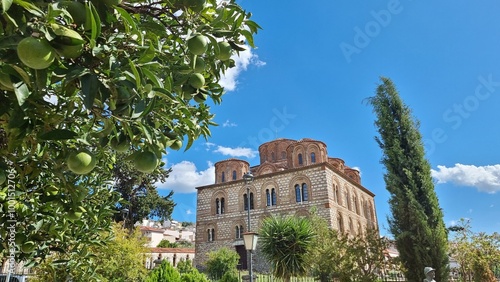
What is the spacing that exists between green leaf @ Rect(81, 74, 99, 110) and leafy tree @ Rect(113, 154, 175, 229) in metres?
25.1

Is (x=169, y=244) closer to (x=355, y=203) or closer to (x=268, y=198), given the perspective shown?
(x=268, y=198)

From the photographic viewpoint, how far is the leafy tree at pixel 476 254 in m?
12.4

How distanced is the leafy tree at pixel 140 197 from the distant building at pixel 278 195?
406cm

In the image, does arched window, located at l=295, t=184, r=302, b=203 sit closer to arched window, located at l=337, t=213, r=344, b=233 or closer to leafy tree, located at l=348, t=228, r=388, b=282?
arched window, located at l=337, t=213, r=344, b=233

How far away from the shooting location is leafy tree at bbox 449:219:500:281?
12.4 m

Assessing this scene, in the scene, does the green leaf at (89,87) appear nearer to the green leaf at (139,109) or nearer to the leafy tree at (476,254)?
the green leaf at (139,109)

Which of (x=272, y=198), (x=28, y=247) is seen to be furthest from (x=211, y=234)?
(x=28, y=247)

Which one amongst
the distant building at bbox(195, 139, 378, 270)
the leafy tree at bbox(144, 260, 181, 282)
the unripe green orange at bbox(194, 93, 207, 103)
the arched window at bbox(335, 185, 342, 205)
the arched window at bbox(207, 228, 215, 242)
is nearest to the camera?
the unripe green orange at bbox(194, 93, 207, 103)

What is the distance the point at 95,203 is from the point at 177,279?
294 inches

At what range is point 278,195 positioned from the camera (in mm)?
26688

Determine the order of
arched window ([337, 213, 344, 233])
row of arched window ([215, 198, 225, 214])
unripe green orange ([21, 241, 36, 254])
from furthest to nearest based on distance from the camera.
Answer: row of arched window ([215, 198, 225, 214]) < arched window ([337, 213, 344, 233]) < unripe green orange ([21, 241, 36, 254])

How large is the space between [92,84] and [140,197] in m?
27.6

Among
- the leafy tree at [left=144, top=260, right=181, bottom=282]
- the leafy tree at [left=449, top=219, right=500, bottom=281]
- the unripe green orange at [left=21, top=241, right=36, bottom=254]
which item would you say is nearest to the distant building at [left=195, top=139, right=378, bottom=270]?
the leafy tree at [left=449, top=219, right=500, bottom=281]

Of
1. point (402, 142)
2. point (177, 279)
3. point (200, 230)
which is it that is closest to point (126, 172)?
point (200, 230)
